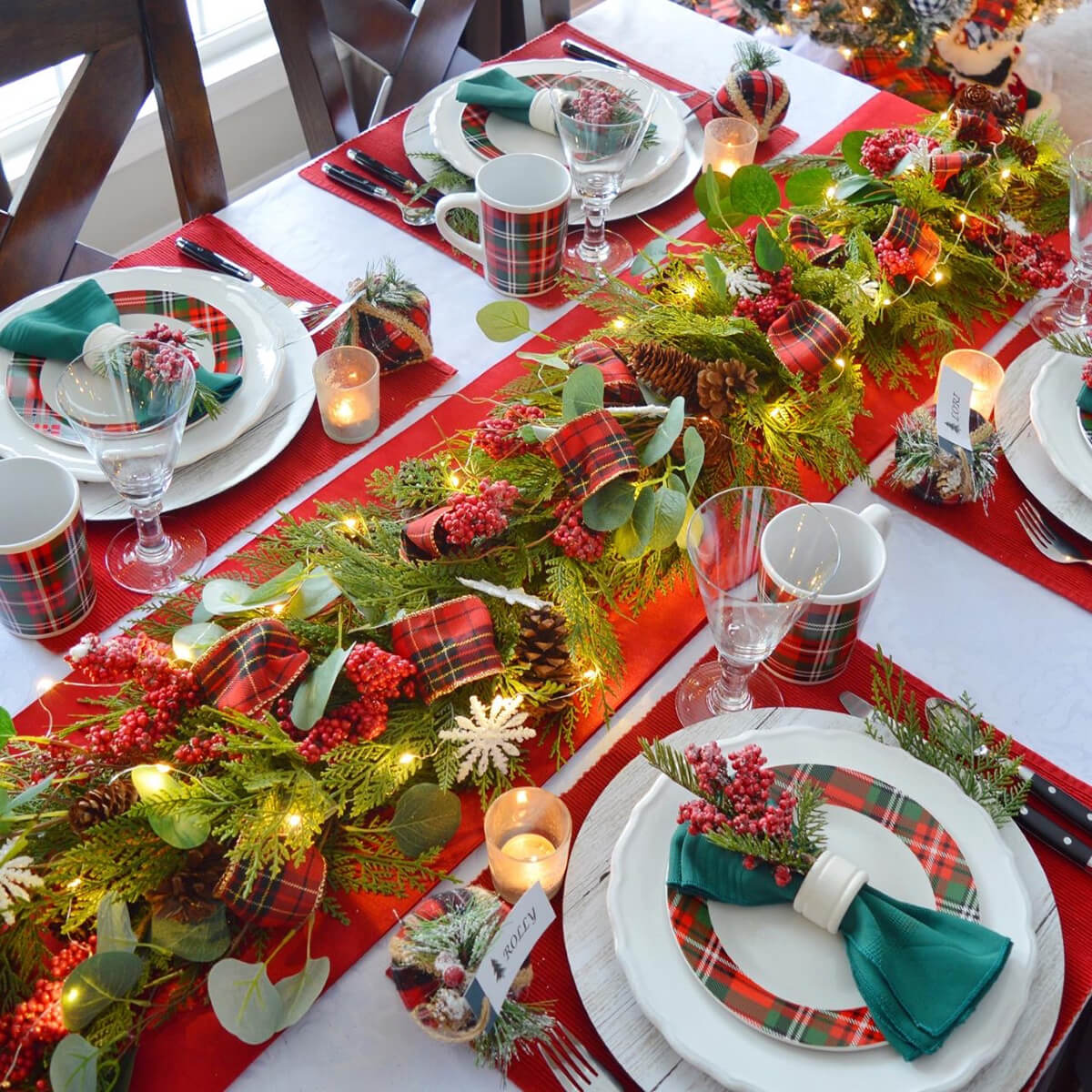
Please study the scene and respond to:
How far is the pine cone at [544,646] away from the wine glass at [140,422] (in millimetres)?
308

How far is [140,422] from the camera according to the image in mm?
974

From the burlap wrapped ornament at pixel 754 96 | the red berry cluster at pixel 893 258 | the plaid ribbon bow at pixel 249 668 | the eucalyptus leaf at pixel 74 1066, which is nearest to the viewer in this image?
the eucalyptus leaf at pixel 74 1066

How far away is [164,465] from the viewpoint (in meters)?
0.91

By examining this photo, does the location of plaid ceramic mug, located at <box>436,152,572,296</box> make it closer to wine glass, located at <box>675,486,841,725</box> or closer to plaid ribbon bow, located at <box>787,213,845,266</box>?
plaid ribbon bow, located at <box>787,213,845,266</box>

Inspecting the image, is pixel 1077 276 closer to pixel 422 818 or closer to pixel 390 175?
pixel 390 175

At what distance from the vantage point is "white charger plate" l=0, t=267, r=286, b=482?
102 centimetres

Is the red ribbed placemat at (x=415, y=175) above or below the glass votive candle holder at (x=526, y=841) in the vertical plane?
above

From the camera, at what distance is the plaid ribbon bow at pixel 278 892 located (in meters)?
0.71

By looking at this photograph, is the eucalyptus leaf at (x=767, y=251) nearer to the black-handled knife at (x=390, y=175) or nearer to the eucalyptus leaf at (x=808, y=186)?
the eucalyptus leaf at (x=808, y=186)

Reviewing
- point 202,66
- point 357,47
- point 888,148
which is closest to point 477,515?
point 888,148


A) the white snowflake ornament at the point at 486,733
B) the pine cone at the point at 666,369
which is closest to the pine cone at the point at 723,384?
the pine cone at the point at 666,369

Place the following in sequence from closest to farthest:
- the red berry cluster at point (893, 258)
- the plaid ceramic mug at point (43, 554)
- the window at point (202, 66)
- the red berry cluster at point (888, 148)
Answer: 1. the plaid ceramic mug at point (43, 554)
2. the red berry cluster at point (893, 258)
3. the red berry cluster at point (888, 148)
4. the window at point (202, 66)

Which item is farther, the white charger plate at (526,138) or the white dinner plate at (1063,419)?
the white charger plate at (526,138)

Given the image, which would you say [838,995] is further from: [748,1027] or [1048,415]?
[1048,415]
